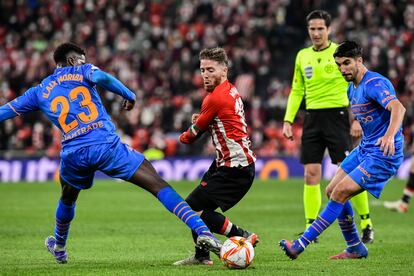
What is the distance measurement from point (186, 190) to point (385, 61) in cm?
971

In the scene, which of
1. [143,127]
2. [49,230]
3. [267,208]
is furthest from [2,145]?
[49,230]

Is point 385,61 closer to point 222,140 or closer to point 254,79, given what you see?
point 254,79

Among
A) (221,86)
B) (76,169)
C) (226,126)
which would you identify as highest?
(221,86)

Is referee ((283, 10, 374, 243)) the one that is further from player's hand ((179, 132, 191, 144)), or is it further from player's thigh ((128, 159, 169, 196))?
player's thigh ((128, 159, 169, 196))

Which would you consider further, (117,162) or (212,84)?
(212,84)

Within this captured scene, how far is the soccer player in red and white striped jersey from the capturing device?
329 inches

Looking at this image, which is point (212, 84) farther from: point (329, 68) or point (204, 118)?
point (329, 68)

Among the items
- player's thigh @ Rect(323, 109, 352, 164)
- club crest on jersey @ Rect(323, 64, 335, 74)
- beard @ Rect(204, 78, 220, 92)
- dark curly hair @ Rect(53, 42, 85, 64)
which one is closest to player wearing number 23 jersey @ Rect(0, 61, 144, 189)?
dark curly hair @ Rect(53, 42, 85, 64)

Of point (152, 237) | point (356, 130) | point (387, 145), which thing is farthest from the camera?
point (152, 237)

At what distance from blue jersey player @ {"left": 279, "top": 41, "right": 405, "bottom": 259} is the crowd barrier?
54.3 ft

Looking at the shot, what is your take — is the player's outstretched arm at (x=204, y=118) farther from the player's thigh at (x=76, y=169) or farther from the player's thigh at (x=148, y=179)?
the player's thigh at (x=76, y=169)

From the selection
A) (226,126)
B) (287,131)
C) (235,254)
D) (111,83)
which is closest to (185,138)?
(226,126)

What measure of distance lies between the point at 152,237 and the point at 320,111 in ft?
9.31

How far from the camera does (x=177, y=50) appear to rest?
30062mm
